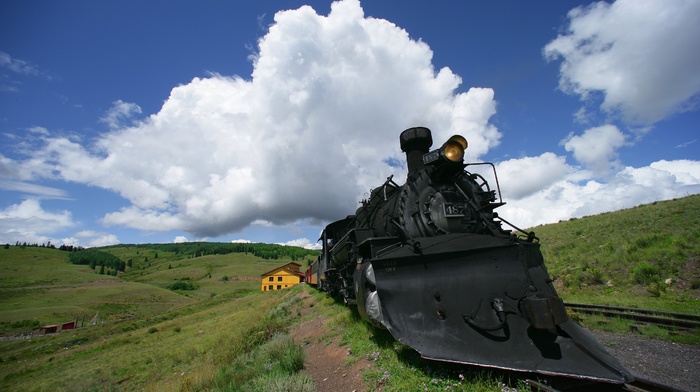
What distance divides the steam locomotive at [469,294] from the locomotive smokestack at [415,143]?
77.8 inches

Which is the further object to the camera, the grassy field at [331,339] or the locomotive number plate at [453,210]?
the locomotive number plate at [453,210]

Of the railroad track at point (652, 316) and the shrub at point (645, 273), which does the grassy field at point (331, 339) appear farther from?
A: the railroad track at point (652, 316)

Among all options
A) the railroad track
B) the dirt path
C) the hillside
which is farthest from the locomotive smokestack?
the hillside

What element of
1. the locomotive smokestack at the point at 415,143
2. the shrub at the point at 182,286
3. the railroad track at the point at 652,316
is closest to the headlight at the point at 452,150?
the locomotive smokestack at the point at 415,143

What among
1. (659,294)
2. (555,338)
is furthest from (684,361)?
(659,294)

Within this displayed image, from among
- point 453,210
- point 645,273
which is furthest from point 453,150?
point 645,273

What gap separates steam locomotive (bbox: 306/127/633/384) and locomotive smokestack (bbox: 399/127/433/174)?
1.98 m

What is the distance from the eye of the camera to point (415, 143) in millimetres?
8055

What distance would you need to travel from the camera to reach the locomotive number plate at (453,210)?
5473mm

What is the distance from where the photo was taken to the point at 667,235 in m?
14.3

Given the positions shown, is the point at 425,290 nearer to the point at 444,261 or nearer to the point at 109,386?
the point at 444,261

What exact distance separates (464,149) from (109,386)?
60.3ft

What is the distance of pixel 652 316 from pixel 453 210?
6.61 m

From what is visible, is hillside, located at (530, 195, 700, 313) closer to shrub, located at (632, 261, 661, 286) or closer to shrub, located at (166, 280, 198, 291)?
shrub, located at (632, 261, 661, 286)
